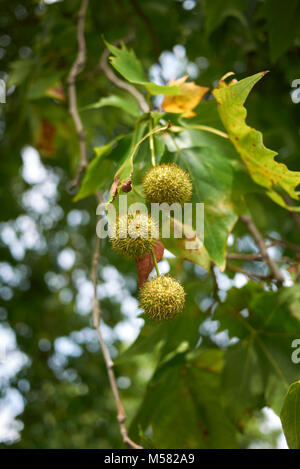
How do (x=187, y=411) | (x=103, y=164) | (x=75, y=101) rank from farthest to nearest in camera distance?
(x=75, y=101) < (x=187, y=411) < (x=103, y=164)

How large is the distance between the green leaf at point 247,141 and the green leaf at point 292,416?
1.83ft

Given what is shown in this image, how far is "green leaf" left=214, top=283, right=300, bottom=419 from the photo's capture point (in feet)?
5.66

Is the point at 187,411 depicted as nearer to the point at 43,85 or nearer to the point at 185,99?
the point at 185,99

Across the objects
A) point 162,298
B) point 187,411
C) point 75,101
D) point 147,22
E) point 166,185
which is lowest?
point 187,411

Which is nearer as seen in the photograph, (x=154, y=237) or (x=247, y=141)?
(x=154, y=237)

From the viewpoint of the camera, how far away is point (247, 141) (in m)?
1.30

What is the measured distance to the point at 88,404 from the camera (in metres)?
4.29

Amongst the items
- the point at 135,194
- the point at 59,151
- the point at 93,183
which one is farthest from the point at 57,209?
the point at 135,194

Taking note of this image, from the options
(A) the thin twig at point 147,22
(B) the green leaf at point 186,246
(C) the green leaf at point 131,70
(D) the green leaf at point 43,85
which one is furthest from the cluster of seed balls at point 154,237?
(A) the thin twig at point 147,22

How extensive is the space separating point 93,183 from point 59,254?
13.8ft

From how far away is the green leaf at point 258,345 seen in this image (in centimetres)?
172

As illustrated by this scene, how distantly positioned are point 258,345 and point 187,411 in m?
0.49

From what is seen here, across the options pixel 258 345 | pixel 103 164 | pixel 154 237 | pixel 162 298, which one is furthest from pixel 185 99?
pixel 258 345

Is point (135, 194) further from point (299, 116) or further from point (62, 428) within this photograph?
point (62, 428)
